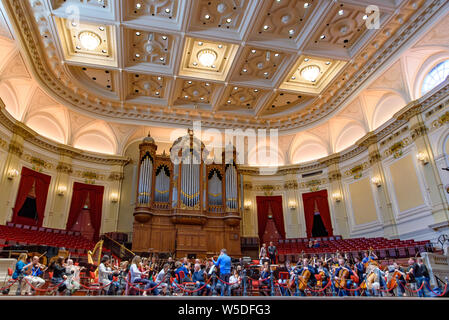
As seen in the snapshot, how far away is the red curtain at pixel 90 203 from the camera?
46.5ft

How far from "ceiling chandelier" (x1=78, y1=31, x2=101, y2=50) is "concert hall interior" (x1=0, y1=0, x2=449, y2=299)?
0.05 metres

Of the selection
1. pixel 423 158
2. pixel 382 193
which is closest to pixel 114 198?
pixel 382 193

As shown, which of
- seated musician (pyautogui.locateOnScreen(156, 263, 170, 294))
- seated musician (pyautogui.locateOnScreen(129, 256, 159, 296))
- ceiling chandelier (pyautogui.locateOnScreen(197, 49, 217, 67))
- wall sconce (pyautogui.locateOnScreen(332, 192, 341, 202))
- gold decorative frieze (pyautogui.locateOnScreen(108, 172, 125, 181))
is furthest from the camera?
wall sconce (pyautogui.locateOnScreen(332, 192, 341, 202))

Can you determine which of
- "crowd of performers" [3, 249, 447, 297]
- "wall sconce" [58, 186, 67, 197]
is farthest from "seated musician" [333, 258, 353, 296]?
"wall sconce" [58, 186, 67, 197]

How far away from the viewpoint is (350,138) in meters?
16.2

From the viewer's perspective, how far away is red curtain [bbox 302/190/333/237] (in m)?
15.9

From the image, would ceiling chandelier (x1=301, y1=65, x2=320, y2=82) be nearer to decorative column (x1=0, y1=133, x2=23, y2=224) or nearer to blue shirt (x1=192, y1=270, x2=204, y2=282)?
blue shirt (x1=192, y1=270, x2=204, y2=282)

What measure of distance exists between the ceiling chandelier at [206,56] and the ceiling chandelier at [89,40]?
4.03 metres

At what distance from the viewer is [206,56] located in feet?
42.2

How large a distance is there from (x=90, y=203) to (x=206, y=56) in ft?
29.2

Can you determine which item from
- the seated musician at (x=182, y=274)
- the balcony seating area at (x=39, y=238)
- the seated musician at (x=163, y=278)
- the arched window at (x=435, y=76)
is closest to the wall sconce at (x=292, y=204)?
the arched window at (x=435, y=76)

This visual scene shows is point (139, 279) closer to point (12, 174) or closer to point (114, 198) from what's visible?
point (12, 174)

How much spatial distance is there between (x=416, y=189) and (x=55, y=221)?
50.2ft
